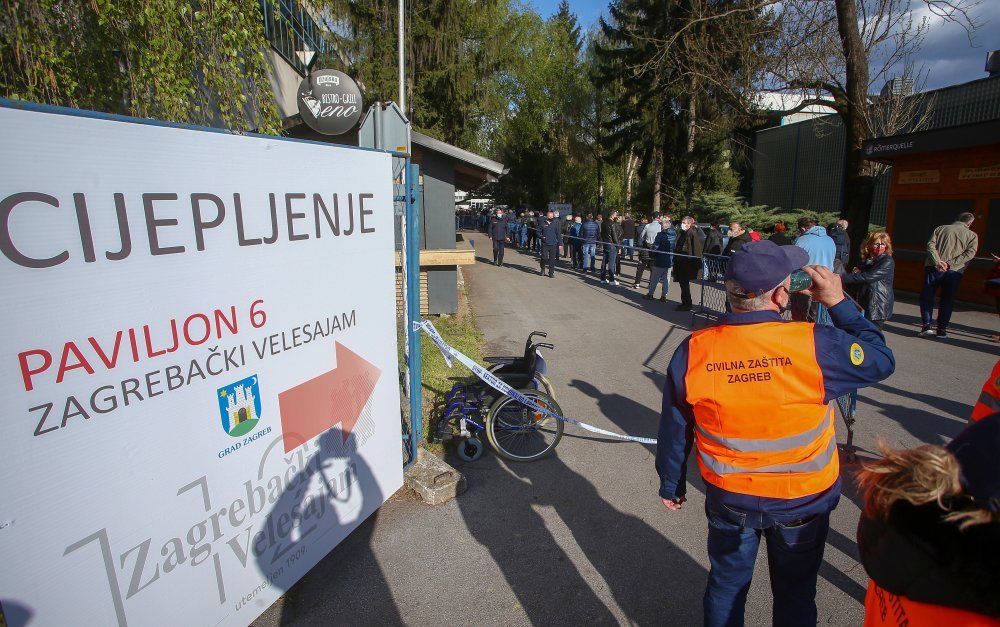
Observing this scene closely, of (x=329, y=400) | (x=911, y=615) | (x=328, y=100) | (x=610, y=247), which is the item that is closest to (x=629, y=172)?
(x=610, y=247)

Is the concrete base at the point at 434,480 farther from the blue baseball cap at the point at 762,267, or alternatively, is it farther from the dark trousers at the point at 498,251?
the dark trousers at the point at 498,251

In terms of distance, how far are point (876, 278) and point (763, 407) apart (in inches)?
218

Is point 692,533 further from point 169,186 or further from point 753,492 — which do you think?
point 169,186

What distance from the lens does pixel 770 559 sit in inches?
87.3

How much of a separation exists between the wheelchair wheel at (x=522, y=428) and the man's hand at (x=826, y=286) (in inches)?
101

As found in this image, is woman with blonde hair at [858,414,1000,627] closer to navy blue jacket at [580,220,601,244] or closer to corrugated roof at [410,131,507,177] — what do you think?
corrugated roof at [410,131,507,177]

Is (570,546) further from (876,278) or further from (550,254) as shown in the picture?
(550,254)

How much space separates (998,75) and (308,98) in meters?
20.7

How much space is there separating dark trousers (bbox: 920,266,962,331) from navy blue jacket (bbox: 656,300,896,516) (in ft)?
26.8

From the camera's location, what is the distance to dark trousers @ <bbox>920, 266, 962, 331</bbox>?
27.1 feet

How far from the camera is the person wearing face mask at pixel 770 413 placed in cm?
202

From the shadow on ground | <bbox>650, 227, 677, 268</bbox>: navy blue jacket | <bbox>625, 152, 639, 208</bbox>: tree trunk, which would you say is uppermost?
<bbox>625, 152, 639, 208</bbox>: tree trunk

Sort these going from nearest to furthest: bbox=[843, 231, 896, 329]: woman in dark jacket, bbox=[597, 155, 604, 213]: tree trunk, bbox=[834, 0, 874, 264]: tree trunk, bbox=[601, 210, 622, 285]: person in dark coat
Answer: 1. bbox=[843, 231, 896, 329]: woman in dark jacket
2. bbox=[834, 0, 874, 264]: tree trunk
3. bbox=[601, 210, 622, 285]: person in dark coat
4. bbox=[597, 155, 604, 213]: tree trunk
